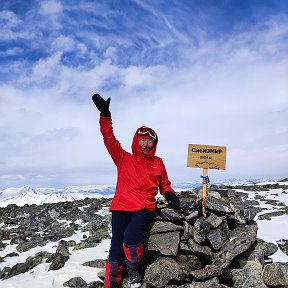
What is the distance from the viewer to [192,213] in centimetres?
809

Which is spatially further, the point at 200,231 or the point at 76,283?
the point at 76,283

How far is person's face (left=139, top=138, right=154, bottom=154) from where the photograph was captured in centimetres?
784

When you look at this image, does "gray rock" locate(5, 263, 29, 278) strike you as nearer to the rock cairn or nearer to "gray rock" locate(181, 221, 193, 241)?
the rock cairn

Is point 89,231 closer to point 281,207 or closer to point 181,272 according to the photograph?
point 181,272

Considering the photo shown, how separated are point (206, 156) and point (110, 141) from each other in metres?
2.19

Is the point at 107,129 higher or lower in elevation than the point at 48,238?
higher

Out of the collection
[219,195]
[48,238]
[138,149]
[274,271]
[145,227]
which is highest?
[138,149]

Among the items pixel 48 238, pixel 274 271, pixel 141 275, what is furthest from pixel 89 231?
pixel 274 271

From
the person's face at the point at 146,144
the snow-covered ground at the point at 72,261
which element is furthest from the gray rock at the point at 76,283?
the person's face at the point at 146,144

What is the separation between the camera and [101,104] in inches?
287

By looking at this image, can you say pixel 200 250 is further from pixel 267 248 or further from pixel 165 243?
pixel 267 248

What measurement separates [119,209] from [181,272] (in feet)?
5.85

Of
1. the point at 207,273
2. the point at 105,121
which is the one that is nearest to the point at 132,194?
the point at 105,121

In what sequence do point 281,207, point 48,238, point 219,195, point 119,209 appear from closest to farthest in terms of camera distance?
point 119,209 < point 219,195 < point 48,238 < point 281,207
